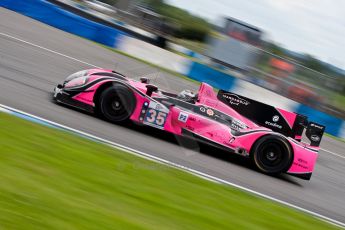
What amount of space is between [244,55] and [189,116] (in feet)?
42.5

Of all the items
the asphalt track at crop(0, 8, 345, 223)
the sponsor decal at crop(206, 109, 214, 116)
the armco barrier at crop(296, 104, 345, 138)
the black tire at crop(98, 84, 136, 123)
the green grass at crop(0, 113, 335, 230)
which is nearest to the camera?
the green grass at crop(0, 113, 335, 230)

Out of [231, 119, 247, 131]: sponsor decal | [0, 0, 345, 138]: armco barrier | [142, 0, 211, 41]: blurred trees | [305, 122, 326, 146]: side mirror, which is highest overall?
[142, 0, 211, 41]: blurred trees

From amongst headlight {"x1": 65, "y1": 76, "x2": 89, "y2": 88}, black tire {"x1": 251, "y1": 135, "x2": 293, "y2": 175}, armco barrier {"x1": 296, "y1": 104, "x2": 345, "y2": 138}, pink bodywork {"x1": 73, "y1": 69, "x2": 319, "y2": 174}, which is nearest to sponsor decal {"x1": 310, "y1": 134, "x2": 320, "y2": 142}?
pink bodywork {"x1": 73, "y1": 69, "x2": 319, "y2": 174}

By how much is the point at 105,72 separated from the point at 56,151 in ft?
8.85

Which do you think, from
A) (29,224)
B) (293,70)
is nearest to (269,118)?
(29,224)

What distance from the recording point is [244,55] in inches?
826

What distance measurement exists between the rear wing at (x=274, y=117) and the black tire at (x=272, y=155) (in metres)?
0.53

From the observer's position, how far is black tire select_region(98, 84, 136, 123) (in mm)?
8367

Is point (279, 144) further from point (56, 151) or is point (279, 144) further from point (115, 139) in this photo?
point (56, 151)

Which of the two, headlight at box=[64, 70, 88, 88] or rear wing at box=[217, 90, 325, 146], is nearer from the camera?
headlight at box=[64, 70, 88, 88]

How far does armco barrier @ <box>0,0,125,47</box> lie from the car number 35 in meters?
10.1

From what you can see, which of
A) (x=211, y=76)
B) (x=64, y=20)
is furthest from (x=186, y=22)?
(x=211, y=76)

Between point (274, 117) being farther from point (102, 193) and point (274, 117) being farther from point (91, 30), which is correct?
point (91, 30)

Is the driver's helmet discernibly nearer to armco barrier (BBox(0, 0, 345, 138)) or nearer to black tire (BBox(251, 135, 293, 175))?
black tire (BBox(251, 135, 293, 175))
